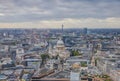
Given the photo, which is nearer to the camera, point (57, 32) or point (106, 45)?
point (106, 45)

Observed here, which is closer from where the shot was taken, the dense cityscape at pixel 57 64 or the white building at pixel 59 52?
the dense cityscape at pixel 57 64

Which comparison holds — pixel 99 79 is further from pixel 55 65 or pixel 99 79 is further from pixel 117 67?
pixel 55 65

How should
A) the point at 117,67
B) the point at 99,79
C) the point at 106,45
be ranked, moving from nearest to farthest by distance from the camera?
the point at 99,79
the point at 117,67
the point at 106,45

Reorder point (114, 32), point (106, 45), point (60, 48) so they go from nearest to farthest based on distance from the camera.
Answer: point (60, 48) < point (106, 45) < point (114, 32)

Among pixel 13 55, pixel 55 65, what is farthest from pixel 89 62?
pixel 13 55

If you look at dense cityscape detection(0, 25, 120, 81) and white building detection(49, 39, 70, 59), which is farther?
white building detection(49, 39, 70, 59)

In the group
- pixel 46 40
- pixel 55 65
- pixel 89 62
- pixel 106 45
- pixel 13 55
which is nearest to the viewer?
pixel 55 65

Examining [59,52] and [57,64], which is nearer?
[57,64]

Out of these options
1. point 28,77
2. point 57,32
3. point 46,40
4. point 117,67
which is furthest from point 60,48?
point 57,32

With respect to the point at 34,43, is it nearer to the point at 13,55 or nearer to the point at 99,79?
Answer: the point at 13,55
